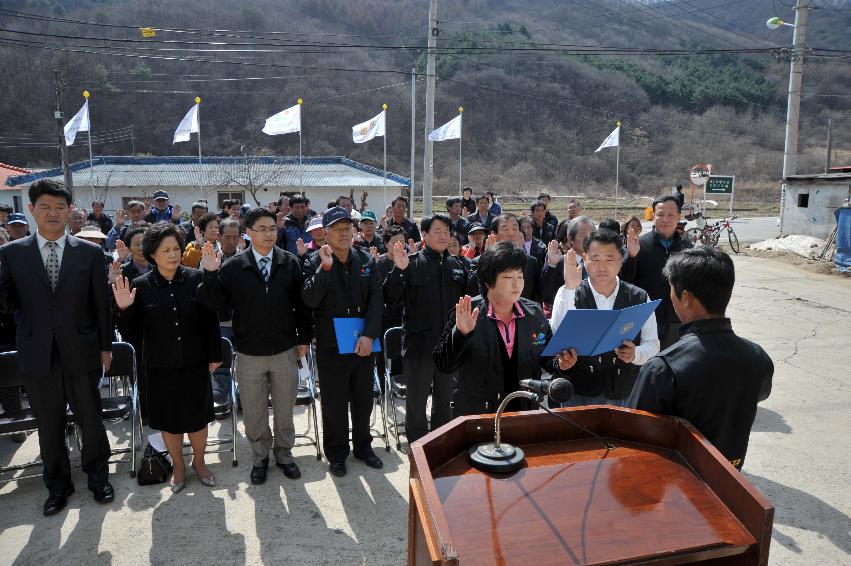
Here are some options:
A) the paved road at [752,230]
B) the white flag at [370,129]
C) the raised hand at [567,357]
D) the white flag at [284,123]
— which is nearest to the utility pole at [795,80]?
the paved road at [752,230]

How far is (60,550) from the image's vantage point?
3.51 meters

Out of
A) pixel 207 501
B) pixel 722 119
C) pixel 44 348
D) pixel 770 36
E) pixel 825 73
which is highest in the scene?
pixel 770 36

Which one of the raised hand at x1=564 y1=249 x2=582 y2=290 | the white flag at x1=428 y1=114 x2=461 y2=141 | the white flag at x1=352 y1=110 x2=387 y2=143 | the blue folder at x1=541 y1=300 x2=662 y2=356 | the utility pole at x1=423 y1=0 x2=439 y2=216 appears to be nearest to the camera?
the blue folder at x1=541 y1=300 x2=662 y2=356

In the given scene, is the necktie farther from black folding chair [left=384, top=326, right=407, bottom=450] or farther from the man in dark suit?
black folding chair [left=384, top=326, right=407, bottom=450]

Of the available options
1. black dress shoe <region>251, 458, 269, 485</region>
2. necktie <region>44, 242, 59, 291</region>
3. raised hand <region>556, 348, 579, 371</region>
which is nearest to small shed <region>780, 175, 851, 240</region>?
raised hand <region>556, 348, 579, 371</region>

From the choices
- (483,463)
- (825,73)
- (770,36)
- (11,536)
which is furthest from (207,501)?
(770,36)

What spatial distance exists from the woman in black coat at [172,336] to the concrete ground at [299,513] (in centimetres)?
44

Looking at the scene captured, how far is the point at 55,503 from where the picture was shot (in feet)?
12.9

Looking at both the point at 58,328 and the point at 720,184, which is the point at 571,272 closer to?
the point at 58,328

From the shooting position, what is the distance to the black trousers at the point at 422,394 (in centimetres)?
478

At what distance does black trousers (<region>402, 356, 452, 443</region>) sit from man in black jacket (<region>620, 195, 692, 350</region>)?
1.78 m

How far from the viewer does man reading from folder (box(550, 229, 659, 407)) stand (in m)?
3.44

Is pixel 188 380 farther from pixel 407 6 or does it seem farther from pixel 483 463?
pixel 407 6

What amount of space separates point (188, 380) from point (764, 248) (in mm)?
18764
